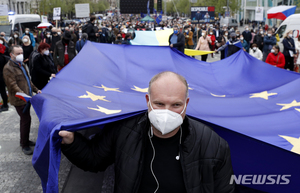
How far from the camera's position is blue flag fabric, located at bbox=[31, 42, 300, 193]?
2.94 metres

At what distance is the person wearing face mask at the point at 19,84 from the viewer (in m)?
5.61

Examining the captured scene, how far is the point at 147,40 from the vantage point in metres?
17.3

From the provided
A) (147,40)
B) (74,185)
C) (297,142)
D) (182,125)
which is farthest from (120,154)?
(147,40)

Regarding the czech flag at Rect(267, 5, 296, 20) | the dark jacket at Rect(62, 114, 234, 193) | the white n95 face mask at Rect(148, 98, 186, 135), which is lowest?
the dark jacket at Rect(62, 114, 234, 193)

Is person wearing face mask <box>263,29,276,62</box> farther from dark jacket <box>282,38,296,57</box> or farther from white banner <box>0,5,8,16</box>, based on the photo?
white banner <box>0,5,8,16</box>

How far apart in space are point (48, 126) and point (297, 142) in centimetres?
245

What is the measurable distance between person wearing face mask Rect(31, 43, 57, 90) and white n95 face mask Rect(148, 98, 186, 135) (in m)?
4.77

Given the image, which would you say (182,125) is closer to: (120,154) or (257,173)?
(120,154)

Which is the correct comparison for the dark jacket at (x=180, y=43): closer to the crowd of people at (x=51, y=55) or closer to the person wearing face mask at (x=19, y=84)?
the crowd of people at (x=51, y=55)

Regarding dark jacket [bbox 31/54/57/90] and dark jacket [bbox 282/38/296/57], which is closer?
dark jacket [bbox 31/54/57/90]

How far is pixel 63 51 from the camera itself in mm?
10414

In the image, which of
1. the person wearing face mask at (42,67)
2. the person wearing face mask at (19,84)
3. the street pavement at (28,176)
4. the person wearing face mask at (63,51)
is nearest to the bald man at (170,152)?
the street pavement at (28,176)

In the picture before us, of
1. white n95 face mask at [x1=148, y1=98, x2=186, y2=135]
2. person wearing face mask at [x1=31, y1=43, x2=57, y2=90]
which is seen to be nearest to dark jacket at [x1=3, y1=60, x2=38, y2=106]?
person wearing face mask at [x1=31, y1=43, x2=57, y2=90]

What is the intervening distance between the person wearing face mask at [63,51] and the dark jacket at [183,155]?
325 inches
